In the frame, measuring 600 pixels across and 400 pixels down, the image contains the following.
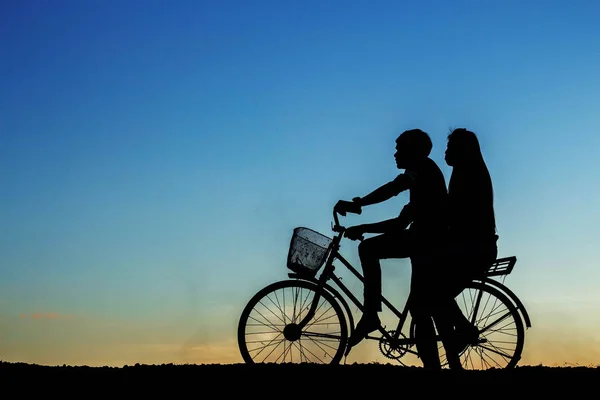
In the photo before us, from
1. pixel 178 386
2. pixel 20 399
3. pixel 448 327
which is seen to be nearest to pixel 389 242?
pixel 448 327

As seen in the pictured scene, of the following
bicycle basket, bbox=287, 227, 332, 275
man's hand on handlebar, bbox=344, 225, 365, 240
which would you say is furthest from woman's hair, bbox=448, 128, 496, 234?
bicycle basket, bbox=287, 227, 332, 275

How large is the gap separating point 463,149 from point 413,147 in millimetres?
534

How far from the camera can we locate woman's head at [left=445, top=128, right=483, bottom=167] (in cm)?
796

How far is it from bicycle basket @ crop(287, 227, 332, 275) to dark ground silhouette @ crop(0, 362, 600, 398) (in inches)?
45.5

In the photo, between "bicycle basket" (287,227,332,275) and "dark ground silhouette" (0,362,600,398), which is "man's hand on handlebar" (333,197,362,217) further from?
"dark ground silhouette" (0,362,600,398)

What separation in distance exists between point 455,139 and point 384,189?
0.95 metres

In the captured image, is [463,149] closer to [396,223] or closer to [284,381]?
[396,223]

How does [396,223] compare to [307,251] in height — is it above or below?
above

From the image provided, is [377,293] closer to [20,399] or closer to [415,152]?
[415,152]

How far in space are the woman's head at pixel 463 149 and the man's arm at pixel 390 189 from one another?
52 cm

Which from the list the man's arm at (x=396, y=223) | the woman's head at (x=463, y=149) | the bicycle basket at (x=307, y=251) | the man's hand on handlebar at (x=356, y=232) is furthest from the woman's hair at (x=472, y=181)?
the bicycle basket at (x=307, y=251)

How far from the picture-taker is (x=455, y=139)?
8062mm

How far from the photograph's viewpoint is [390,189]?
316 inches

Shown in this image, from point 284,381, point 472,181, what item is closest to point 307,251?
point 284,381
